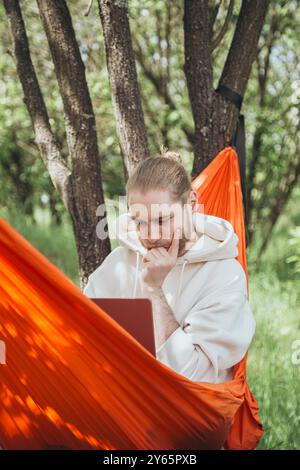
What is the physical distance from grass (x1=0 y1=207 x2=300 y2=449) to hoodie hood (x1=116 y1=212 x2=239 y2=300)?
37.7 inches

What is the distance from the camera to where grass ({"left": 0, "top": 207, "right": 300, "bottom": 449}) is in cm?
335

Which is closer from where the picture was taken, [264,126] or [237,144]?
[237,144]

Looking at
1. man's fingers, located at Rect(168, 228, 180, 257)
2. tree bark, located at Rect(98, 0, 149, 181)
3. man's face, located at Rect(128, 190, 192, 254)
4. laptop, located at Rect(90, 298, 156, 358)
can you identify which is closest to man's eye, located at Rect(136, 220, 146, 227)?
man's face, located at Rect(128, 190, 192, 254)

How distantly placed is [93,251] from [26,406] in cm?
139

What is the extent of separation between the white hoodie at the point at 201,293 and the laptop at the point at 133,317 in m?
0.14

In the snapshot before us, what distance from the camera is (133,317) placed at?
219 centimetres

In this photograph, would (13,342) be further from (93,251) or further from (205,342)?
(93,251)

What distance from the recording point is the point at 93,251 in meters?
3.60

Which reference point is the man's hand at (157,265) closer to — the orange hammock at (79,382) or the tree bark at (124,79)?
the orange hammock at (79,382)

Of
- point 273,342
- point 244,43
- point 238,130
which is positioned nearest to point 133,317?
point 238,130

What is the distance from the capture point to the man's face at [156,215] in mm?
2355

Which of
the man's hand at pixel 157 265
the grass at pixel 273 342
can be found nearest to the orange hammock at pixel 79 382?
the man's hand at pixel 157 265
